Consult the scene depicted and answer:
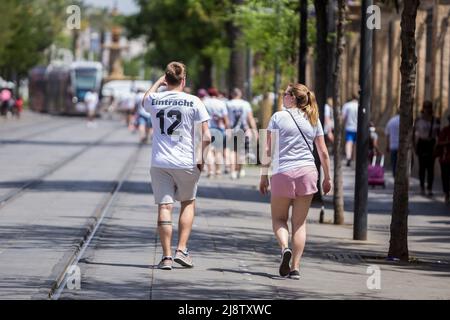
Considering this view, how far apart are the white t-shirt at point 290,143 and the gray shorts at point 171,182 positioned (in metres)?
0.83

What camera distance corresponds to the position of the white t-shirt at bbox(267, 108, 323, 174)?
13617mm

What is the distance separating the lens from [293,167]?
13.6 meters

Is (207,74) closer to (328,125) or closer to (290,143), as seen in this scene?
(328,125)

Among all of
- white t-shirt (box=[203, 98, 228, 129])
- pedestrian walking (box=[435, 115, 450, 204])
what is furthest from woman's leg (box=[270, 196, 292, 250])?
white t-shirt (box=[203, 98, 228, 129])

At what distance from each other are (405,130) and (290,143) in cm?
263

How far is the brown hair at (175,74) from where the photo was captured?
14.0 m

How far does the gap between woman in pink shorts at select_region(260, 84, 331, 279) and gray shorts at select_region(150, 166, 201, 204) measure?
696 mm

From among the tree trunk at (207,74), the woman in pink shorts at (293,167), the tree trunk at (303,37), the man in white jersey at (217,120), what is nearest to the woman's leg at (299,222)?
the woman in pink shorts at (293,167)

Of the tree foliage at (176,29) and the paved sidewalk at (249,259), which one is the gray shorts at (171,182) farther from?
the tree foliage at (176,29)

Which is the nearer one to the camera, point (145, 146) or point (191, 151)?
point (191, 151)

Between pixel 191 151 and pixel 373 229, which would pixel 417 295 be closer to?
pixel 191 151

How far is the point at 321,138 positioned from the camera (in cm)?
1392
